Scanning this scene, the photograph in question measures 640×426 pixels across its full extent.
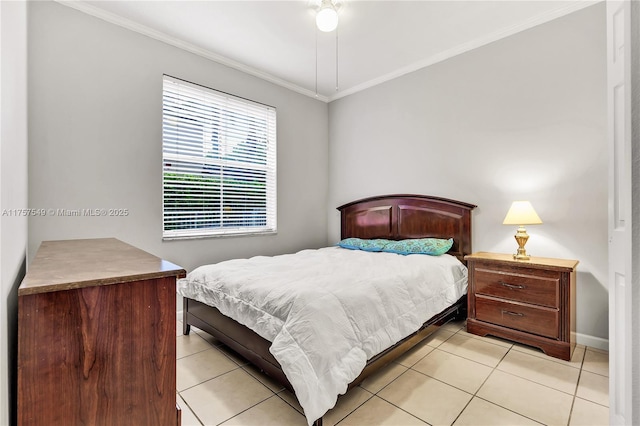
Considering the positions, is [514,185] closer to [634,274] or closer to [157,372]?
[634,274]

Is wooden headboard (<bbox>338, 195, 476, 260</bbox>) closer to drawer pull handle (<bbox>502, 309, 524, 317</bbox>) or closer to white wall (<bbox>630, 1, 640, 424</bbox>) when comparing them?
drawer pull handle (<bbox>502, 309, 524, 317</bbox>)

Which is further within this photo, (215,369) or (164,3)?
(164,3)

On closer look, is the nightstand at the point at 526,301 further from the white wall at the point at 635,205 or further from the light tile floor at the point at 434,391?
the white wall at the point at 635,205

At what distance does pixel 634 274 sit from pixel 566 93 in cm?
279

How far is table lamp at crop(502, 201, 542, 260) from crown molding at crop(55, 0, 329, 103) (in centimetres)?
301

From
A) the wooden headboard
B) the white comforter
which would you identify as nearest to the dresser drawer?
the white comforter

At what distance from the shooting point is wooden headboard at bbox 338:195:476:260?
3.18 m

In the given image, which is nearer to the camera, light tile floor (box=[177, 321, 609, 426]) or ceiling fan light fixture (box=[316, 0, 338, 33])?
light tile floor (box=[177, 321, 609, 426])

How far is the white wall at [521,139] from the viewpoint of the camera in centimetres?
247

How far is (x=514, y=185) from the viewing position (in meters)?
2.88

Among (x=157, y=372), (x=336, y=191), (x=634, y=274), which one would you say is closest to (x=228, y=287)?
(x=157, y=372)

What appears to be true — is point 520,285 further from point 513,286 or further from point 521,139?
point 521,139

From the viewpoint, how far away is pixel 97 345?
0.85 m

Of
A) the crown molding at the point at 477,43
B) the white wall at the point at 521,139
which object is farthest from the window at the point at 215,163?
the white wall at the point at 521,139
